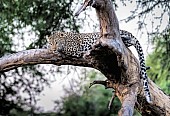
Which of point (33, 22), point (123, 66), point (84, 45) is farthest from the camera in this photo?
point (33, 22)

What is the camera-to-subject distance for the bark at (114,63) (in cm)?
281

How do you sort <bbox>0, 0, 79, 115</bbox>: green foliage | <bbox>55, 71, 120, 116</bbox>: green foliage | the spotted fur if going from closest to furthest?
the spotted fur < <bbox>0, 0, 79, 115</bbox>: green foliage < <bbox>55, 71, 120, 116</bbox>: green foliage

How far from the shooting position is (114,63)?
3.12m

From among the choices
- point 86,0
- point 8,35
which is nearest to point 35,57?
point 86,0

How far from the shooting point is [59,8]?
5062mm

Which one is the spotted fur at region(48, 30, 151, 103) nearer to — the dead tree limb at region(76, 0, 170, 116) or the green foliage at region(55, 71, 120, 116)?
the dead tree limb at region(76, 0, 170, 116)

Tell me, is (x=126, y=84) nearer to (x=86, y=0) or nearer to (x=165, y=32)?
(x=86, y=0)

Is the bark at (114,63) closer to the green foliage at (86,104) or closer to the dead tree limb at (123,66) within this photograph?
the dead tree limb at (123,66)

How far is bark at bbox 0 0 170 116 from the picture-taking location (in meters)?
2.81

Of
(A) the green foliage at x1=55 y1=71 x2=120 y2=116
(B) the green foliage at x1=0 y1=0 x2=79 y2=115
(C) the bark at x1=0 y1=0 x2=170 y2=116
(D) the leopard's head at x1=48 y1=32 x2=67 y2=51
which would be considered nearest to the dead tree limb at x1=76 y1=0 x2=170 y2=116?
(C) the bark at x1=0 y1=0 x2=170 y2=116

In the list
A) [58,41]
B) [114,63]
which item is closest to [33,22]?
[58,41]


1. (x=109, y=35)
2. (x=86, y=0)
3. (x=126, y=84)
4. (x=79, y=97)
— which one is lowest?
(x=79, y=97)

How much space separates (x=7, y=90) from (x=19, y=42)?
3.09 feet

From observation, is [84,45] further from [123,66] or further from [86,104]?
[86,104]
